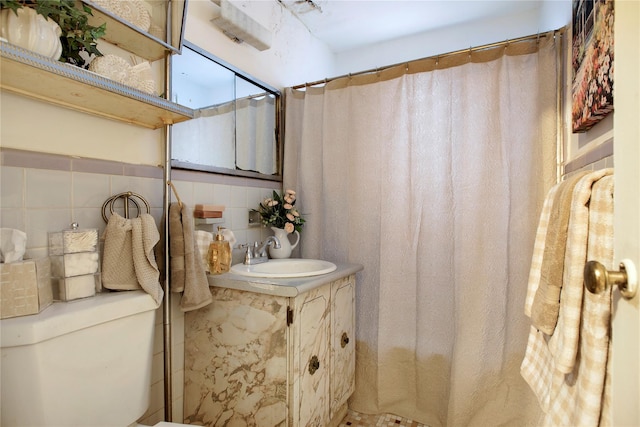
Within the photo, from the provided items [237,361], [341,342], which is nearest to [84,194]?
[237,361]

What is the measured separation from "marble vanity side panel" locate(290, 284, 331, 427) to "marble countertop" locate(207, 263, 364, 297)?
54mm

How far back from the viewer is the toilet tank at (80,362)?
773mm

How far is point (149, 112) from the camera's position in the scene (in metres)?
1.14

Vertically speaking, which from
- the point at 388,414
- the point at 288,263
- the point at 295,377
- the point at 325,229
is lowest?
the point at 388,414

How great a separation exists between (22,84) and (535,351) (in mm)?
1624

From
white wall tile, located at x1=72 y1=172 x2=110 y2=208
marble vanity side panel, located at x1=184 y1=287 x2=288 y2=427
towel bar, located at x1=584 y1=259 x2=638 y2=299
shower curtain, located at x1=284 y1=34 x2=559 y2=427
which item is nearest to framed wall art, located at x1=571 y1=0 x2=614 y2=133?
shower curtain, located at x1=284 y1=34 x2=559 y2=427

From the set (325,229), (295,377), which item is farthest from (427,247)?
(295,377)

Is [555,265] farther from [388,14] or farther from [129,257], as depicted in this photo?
[388,14]

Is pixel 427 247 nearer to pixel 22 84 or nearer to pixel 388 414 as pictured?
pixel 388 414

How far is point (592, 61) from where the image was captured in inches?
36.6

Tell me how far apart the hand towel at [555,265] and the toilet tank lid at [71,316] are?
1.13 meters

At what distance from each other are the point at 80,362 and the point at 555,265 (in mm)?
1243

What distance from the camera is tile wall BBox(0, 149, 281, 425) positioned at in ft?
3.05

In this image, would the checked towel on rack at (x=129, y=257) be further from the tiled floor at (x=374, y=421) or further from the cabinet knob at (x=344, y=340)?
the tiled floor at (x=374, y=421)
